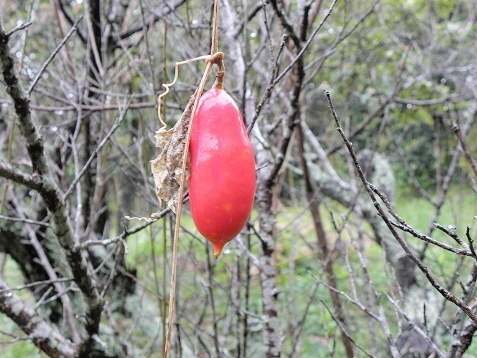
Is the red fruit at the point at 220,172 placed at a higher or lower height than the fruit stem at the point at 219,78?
lower

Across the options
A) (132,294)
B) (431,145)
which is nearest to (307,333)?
(132,294)

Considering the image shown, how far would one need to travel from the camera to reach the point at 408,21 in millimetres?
5051

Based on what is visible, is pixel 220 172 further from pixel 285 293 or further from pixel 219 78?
pixel 285 293

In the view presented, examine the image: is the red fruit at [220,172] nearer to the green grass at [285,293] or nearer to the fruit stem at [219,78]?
the fruit stem at [219,78]

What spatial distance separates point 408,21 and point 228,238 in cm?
491

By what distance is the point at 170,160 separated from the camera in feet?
2.58

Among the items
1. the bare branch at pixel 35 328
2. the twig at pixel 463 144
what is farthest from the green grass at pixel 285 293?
the twig at pixel 463 144

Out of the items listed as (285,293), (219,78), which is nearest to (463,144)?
(219,78)

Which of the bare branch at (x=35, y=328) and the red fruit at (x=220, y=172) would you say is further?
the bare branch at (x=35, y=328)

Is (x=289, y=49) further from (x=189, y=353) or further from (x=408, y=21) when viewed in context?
(x=408, y=21)

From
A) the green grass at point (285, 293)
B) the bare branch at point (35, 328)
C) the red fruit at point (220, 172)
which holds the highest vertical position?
the red fruit at point (220, 172)

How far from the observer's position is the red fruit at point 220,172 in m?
0.71

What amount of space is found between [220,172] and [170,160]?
12 centimetres

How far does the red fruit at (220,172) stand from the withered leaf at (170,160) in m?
0.03
